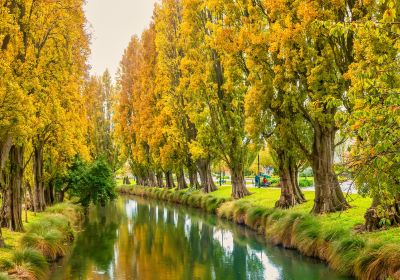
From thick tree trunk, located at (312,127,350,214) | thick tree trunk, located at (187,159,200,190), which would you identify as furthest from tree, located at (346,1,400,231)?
thick tree trunk, located at (187,159,200,190)

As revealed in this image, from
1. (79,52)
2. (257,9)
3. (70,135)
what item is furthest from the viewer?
(79,52)

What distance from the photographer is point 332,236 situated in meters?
16.1

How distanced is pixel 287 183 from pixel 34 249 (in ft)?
47.4

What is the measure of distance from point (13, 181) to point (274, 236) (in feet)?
37.4

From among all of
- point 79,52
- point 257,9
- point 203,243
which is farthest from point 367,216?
point 79,52

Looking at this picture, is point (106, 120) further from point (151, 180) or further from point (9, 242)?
point (9, 242)

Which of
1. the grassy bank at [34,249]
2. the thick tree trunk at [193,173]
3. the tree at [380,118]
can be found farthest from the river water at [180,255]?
the thick tree trunk at [193,173]

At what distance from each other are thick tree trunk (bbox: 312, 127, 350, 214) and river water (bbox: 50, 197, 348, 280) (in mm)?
2954

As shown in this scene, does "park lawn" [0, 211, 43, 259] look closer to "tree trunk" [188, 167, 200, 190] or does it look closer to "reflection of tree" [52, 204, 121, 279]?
"reflection of tree" [52, 204, 121, 279]

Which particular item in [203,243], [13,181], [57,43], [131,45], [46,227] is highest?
[131,45]

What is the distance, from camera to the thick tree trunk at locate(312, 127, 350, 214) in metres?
20.2

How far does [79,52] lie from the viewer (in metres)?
26.5

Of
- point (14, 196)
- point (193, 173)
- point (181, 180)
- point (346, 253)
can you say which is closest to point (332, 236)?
point (346, 253)

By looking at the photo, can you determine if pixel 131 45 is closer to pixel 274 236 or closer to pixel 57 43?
pixel 57 43
